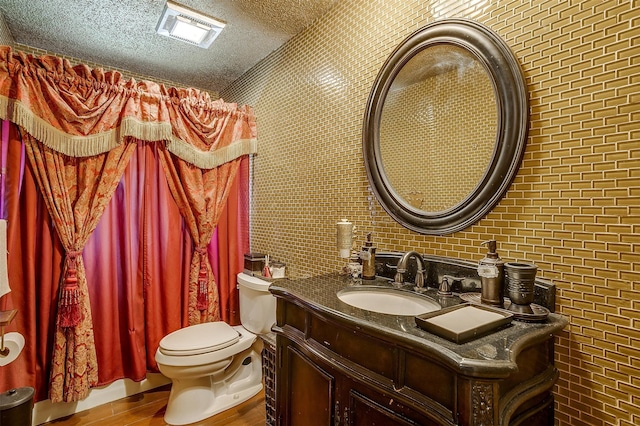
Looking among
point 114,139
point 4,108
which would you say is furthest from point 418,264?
point 4,108

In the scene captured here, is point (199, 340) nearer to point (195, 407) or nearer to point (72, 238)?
point (195, 407)

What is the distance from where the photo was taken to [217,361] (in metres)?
1.93

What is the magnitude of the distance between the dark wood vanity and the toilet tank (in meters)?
0.83

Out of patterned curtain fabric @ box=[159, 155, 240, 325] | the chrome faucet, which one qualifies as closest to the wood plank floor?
patterned curtain fabric @ box=[159, 155, 240, 325]

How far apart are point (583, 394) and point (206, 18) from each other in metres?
2.58

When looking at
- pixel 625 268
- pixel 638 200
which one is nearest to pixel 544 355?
pixel 625 268

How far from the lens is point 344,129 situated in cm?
182

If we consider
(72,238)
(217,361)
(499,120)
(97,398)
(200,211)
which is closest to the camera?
(499,120)

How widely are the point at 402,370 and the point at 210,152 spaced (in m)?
2.26

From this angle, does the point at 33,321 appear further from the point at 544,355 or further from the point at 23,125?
the point at 544,355

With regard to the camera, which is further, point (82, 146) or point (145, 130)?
point (145, 130)

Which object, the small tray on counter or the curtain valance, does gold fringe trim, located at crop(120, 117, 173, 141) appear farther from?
the small tray on counter

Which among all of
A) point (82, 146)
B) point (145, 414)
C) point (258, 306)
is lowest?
point (145, 414)

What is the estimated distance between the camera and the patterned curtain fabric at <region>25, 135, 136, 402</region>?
1.96m
